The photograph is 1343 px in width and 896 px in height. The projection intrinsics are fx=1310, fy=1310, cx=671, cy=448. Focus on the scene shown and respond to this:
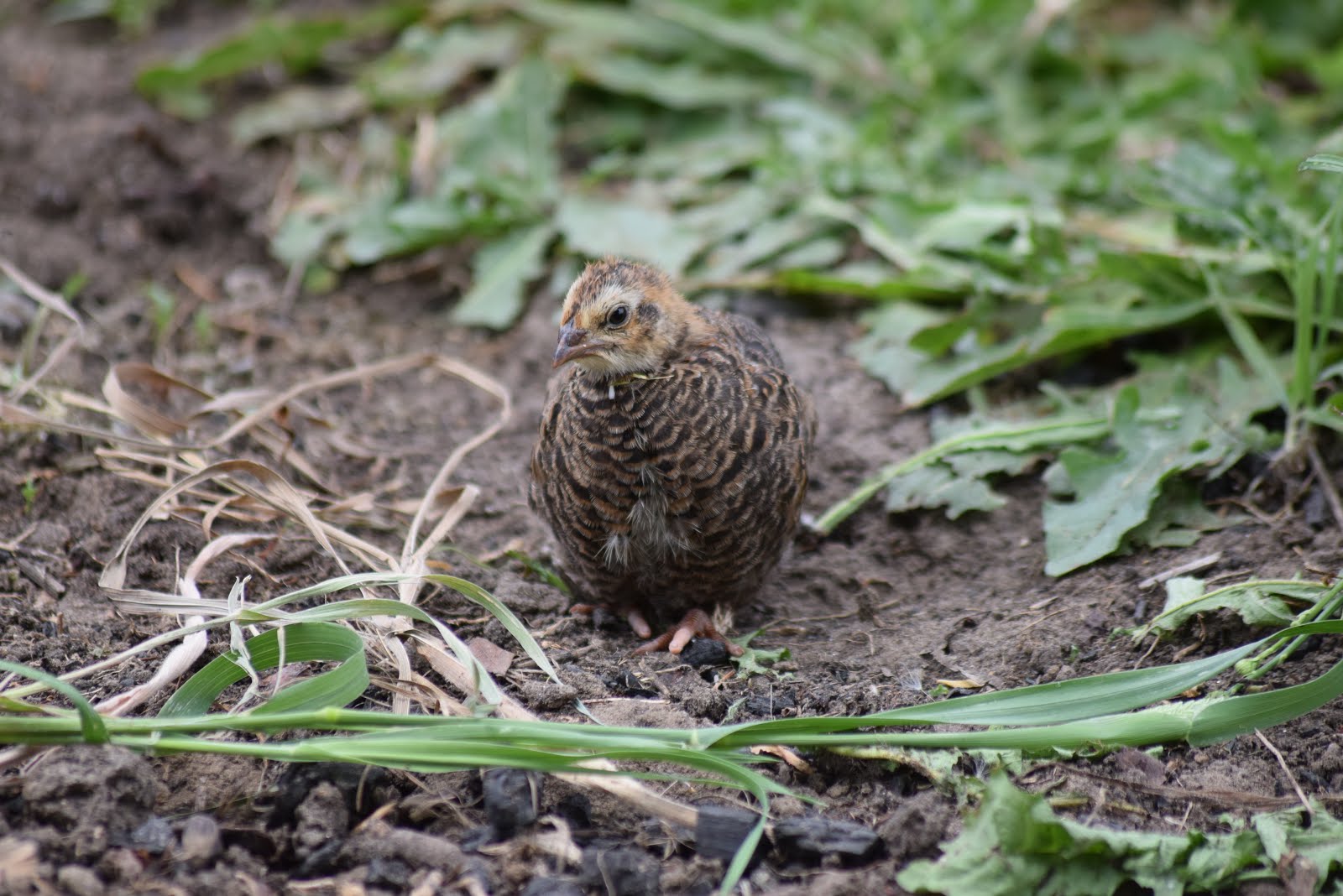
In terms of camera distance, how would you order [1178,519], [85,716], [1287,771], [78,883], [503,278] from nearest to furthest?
[78,883] → [85,716] → [1287,771] → [1178,519] → [503,278]

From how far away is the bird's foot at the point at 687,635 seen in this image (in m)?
4.15

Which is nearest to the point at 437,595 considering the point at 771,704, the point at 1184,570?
the point at 771,704

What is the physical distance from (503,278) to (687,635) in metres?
2.48

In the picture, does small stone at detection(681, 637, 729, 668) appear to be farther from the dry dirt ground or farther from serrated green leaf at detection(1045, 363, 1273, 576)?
serrated green leaf at detection(1045, 363, 1273, 576)

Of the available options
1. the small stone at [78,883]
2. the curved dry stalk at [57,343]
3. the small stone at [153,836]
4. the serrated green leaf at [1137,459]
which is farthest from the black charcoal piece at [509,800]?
the curved dry stalk at [57,343]

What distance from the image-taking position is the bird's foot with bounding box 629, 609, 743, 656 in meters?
4.15

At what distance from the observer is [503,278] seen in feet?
20.0

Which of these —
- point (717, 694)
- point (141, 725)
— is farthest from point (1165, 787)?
point (141, 725)

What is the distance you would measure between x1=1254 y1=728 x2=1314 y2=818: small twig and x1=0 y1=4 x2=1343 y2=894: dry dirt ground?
0.02 metres

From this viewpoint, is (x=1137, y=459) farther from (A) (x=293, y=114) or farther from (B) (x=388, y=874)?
(A) (x=293, y=114)

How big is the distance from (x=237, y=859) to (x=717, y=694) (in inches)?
54.4

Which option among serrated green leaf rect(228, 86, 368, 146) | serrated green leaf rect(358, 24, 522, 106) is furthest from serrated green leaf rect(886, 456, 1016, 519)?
serrated green leaf rect(228, 86, 368, 146)

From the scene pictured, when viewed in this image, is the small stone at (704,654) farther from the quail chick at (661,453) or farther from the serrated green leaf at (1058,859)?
the serrated green leaf at (1058,859)

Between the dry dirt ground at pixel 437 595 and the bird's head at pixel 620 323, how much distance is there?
34.5 inches
